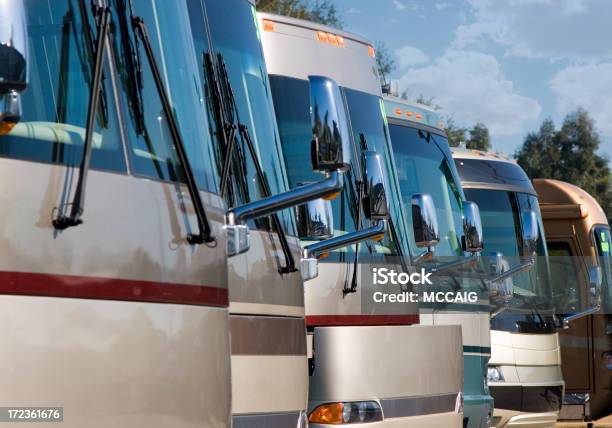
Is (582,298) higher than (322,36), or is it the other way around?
(322,36)

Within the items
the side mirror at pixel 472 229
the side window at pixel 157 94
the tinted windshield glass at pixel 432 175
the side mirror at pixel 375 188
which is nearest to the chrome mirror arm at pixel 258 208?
the side window at pixel 157 94

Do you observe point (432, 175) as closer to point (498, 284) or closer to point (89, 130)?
point (498, 284)

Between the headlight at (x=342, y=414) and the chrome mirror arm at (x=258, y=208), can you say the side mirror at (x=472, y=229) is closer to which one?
the headlight at (x=342, y=414)

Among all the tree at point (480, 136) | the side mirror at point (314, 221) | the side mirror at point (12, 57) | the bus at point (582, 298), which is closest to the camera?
the side mirror at point (12, 57)

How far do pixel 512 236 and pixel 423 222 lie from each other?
6.07 m

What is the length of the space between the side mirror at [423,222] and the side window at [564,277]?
6603 mm

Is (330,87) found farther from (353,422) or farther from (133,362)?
(353,422)

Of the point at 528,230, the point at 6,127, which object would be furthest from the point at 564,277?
the point at 6,127

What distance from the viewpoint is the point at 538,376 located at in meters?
13.4

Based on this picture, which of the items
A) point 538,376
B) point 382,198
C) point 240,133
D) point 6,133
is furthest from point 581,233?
point 6,133

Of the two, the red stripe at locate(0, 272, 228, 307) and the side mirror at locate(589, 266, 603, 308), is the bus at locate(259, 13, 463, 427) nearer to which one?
the red stripe at locate(0, 272, 228, 307)

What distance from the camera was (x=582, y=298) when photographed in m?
15.9

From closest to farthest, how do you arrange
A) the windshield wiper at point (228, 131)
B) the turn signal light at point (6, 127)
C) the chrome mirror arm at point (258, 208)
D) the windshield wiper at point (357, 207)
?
the turn signal light at point (6, 127)
the chrome mirror arm at point (258, 208)
the windshield wiper at point (228, 131)
the windshield wiper at point (357, 207)

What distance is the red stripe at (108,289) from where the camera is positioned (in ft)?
11.0
